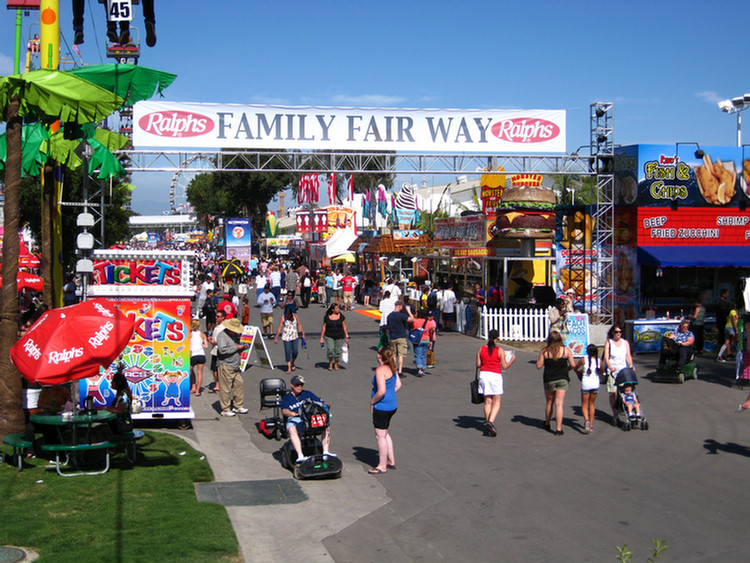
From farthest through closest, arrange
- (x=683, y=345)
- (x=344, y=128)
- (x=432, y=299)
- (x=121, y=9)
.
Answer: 1. (x=432, y=299)
2. (x=344, y=128)
3. (x=683, y=345)
4. (x=121, y=9)

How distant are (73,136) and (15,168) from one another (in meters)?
1.32

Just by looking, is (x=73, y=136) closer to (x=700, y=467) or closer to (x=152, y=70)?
(x=152, y=70)

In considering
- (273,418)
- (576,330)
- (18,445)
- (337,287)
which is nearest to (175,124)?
(576,330)

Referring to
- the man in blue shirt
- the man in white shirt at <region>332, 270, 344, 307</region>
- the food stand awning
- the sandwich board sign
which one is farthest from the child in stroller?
the man in white shirt at <region>332, 270, 344, 307</region>

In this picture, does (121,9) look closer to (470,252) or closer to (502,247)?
(470,252)

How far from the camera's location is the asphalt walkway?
6957 millimetres

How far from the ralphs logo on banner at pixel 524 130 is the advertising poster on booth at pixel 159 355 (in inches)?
529

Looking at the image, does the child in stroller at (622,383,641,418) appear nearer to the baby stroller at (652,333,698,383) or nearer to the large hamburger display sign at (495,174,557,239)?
the baby stroller at (652,333,698,383)

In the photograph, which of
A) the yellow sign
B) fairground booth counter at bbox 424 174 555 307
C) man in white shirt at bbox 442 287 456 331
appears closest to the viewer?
fairground booth counter at bbox 424 174 555 307

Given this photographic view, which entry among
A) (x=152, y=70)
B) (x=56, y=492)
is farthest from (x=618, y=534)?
(x=152, y=70)

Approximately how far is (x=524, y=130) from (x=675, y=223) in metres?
4.95

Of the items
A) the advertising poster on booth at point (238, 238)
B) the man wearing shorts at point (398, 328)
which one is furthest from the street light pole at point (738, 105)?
the advertising poster on booth at point (238, 238)

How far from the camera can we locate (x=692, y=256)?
20625 mm

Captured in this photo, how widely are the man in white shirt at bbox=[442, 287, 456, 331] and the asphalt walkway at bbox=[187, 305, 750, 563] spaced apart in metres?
9.81
